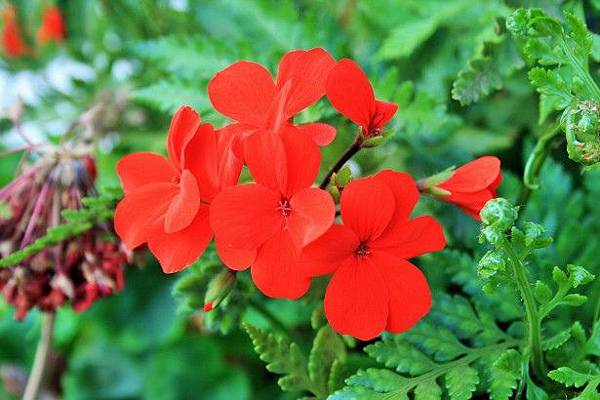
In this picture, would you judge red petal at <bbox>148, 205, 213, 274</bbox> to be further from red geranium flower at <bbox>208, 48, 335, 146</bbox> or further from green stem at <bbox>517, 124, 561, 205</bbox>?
green stem at <bbox>517, 124, 561, 205</bbox>

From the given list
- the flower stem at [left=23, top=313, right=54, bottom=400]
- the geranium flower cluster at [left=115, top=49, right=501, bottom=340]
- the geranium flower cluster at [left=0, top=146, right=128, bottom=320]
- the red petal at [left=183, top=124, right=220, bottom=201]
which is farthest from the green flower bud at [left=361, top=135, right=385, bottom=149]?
the flower stem at [left=23, top=313, right=54, bottom=400]

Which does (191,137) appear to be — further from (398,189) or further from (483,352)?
(483,352)

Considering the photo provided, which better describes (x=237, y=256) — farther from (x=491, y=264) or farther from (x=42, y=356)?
(x=42, y=356)

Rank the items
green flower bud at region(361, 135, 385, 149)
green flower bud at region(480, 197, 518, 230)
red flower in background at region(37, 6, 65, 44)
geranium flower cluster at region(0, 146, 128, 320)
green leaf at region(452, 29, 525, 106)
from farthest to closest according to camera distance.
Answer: red flower in background at region(37, 6, 65, 44)
geranium flower cluster at region(0, 146, 128, 320)
green leaf at region(452, 29, 525, 106)
green flower bud at region(361, 135, 385, 149)
green flower bud at region(480, 197, 518, 230)

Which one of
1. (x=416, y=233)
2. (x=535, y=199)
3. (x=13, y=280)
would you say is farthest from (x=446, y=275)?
(x=13, y=280)

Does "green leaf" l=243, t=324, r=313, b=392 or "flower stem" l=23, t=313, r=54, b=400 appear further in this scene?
"flower stem" l=23, t=313, r=54, b=400

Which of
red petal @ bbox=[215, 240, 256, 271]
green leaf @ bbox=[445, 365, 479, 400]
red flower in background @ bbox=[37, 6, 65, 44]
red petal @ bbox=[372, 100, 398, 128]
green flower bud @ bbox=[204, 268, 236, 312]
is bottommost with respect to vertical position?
red flower in background @ bbox=[37, 6, 65, 44]
